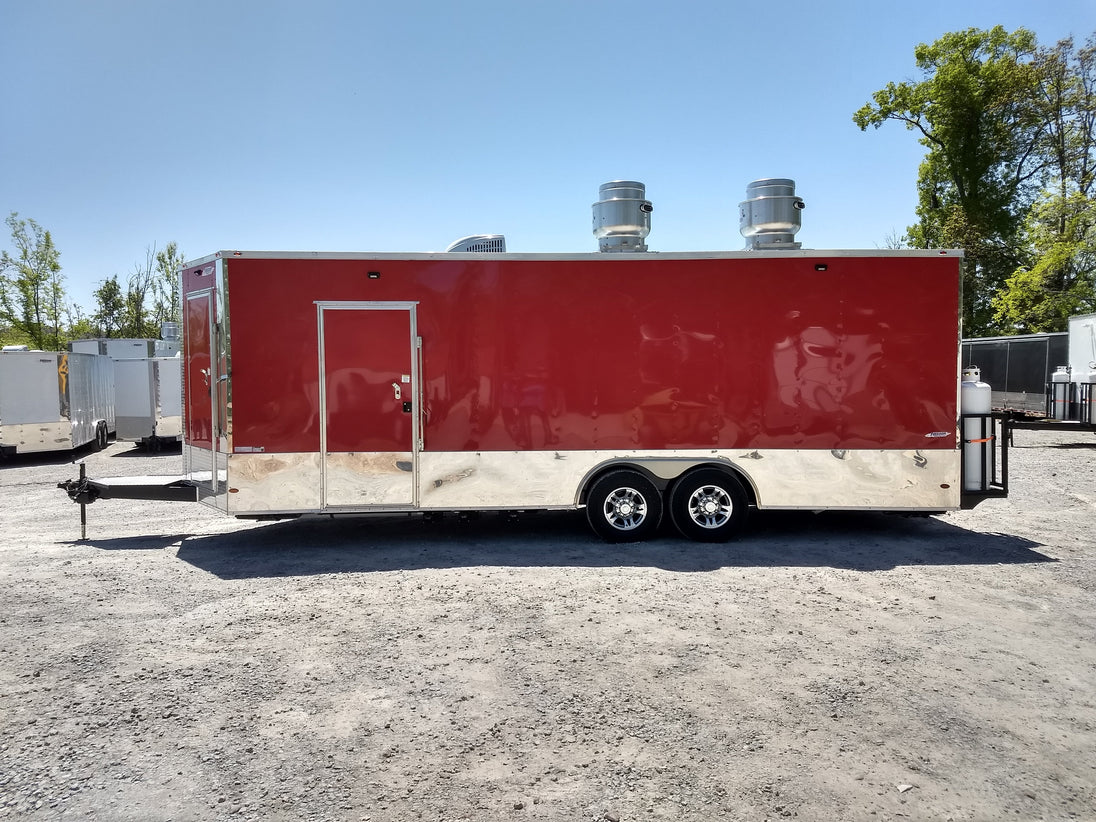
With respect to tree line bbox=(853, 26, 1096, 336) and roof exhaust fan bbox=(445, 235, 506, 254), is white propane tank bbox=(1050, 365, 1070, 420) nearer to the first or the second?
tree line bbox=(853, 26, 1096, 336)

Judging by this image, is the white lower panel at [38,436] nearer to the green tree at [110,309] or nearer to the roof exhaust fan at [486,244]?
the roof exhaust fan at [486,244]

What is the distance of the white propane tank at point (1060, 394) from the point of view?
18.3 metres

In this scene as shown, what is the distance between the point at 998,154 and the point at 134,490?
3525cm

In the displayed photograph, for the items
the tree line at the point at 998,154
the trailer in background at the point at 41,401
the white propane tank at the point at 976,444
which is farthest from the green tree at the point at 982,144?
the trailer in background at the point at 41,401

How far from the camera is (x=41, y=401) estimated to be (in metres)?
16.4

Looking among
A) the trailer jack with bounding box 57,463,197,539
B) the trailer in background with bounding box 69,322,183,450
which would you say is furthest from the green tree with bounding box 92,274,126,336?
the trailer jack with bounding box 57,463,197,539

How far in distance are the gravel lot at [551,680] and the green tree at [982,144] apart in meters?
27.8

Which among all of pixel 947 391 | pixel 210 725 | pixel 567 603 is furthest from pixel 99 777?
pixel 947 391

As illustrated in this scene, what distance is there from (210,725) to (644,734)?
7.59 feet

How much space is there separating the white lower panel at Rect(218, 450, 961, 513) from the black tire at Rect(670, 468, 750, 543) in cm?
16

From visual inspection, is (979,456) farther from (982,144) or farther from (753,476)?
A: (982,144)

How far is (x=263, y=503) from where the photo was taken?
7785 mm

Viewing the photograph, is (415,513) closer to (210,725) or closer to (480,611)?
(480,611)

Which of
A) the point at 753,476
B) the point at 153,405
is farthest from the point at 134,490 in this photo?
the point at 153,405
